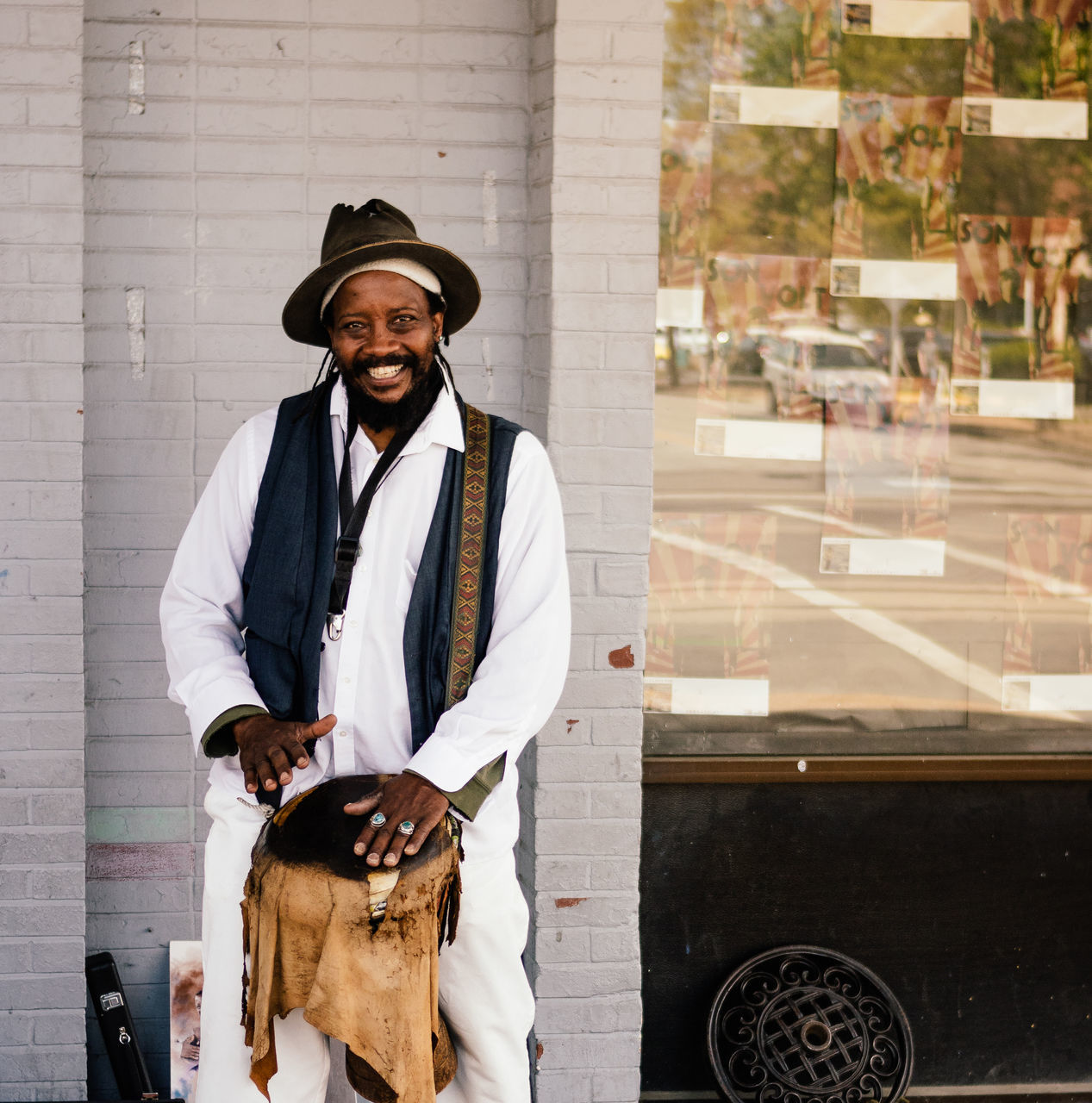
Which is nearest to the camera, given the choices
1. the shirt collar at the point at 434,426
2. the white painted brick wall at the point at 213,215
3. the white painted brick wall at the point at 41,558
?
the shirt collar at the point at 434,426

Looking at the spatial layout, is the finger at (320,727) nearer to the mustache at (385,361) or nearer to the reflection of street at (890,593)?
the mustache at (385,361)

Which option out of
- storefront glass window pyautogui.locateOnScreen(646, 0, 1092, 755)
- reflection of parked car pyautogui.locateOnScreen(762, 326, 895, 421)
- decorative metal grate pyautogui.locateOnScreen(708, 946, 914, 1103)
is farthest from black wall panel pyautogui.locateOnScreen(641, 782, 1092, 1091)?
reflection of parked car pyautogui.locateOnScreen(762, 326, 895, 421)

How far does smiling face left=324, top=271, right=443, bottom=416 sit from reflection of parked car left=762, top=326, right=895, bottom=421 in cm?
168

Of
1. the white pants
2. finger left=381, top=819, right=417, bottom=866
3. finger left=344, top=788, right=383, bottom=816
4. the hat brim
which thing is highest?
the hat brim

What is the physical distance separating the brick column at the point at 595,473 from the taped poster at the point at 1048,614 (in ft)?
4.45

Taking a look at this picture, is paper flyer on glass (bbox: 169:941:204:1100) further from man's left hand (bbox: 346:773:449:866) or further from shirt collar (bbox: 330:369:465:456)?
shirt collar (bbox: 330:369:465:456)

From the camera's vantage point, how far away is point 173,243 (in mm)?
3658

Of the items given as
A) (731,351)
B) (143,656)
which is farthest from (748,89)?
(143,656)

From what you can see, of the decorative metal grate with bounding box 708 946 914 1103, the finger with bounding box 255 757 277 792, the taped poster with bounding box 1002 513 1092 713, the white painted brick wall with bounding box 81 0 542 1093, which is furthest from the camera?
the taped poster with bounding box 1002 513 1092 713

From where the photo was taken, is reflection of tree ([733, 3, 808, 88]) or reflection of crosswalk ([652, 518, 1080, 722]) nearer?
reflection of tree ([733, 3, 808, 88])

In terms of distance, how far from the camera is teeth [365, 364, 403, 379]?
2707mm

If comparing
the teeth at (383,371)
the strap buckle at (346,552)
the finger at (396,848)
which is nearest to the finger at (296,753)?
the finger at (396,848)

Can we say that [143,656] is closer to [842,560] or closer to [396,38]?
[396,38]

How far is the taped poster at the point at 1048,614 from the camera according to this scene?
4270 mm
